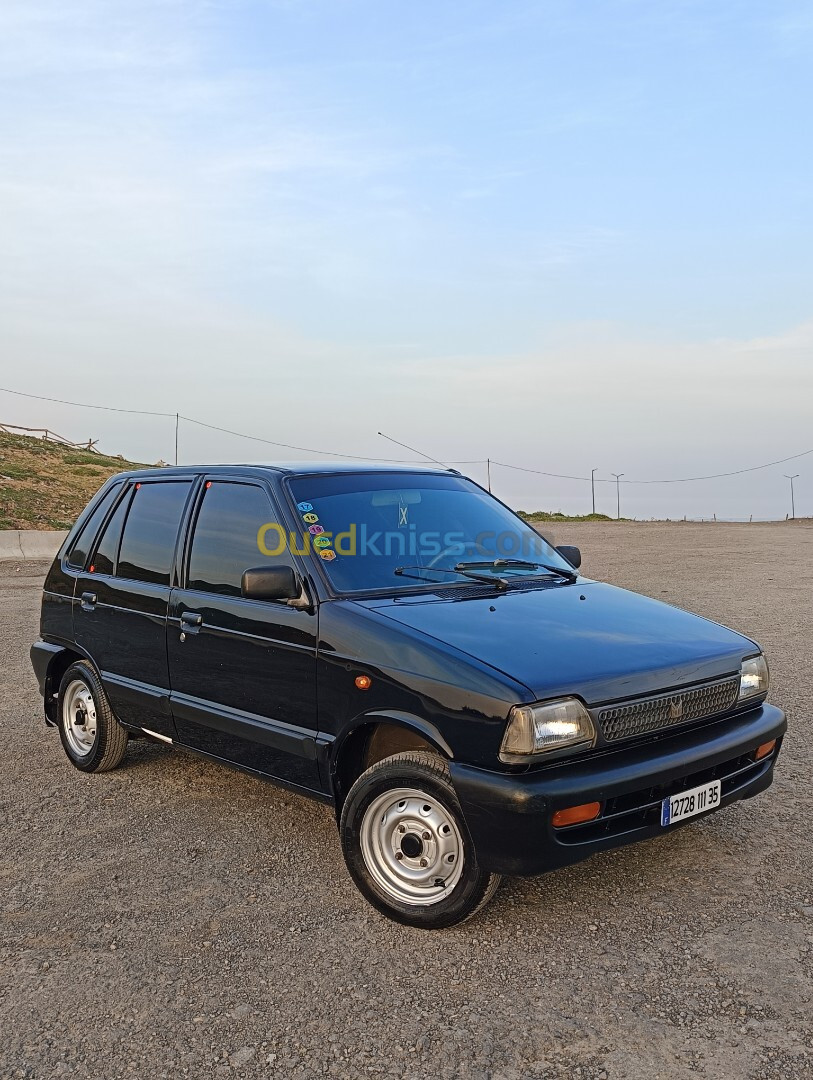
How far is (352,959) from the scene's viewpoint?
3.41m

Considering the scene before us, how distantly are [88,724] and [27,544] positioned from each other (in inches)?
674


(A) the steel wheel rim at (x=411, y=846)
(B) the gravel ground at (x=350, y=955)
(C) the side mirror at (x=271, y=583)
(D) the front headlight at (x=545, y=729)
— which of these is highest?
(C) the side mirror at (x=271, y=583)

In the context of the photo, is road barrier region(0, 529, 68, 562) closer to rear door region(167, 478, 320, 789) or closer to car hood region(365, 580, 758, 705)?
rear door region(167, 478, 320, 789)

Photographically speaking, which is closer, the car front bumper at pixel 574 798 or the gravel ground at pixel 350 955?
the gravel ground at pixel 350 955

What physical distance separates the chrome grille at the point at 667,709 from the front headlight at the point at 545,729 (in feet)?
0.29

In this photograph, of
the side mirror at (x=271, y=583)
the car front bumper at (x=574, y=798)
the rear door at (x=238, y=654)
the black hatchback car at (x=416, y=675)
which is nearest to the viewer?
the car front bumper at (x=574, y=798)

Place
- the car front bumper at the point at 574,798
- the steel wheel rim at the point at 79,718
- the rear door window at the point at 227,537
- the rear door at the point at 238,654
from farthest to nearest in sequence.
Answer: the steel wheel rim at the point at 79,718 < the rear door window at the point at 227,537 < the rear door at the point at 238,654 < the car front bumper at the point at 574,798

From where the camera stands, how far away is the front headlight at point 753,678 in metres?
4.07

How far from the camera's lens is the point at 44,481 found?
1111 inches

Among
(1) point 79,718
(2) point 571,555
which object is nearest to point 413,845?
(2) point 571,555

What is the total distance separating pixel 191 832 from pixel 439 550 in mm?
1875

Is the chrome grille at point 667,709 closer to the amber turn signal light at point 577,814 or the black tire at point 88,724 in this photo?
the amber turn signal light at point 577,814

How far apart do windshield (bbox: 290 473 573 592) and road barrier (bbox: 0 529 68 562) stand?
1793 cm

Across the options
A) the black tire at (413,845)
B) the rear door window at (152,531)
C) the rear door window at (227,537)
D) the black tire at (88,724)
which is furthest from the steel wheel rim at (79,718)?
the black tire at (413,845)
